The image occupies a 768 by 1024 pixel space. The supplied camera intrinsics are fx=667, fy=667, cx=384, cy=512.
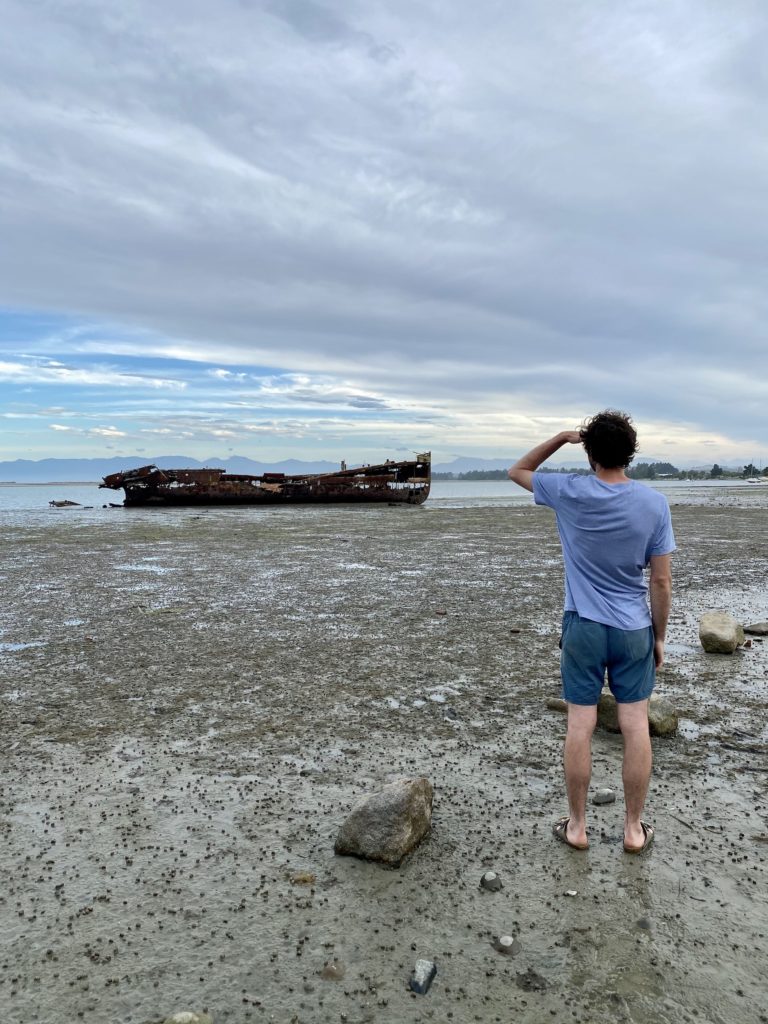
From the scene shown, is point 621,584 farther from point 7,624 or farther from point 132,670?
point 7,624

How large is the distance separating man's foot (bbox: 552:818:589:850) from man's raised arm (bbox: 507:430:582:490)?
1.74 m

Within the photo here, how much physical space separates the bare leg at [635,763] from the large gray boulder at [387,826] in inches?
39.4

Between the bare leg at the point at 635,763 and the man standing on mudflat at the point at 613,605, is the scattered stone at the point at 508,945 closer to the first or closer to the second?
the man standing on mudflat at the point at 613,605

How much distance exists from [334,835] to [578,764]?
4.23 feet

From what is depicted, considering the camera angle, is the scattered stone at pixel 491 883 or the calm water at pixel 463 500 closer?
the scattered stone at pixel 491 883

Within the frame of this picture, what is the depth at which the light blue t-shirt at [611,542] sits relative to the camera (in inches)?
126

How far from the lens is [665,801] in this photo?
12.2 feet

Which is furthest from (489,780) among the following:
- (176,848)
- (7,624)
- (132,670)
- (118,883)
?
(7,624)

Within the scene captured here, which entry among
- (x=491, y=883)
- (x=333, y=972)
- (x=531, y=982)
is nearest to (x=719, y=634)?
(x=491, y=883)

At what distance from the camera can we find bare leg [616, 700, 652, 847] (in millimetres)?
3275

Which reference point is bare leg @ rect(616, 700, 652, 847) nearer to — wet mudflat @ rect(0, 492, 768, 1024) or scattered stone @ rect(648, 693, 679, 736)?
wet mudflat @ rect(0, 492, 768, 1024)

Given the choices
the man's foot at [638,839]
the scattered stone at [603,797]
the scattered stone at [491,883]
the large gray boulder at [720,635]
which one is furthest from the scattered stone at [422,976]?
the large gray boulder at [720,635]

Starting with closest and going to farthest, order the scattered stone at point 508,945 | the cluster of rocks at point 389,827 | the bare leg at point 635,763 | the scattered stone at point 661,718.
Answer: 1. the scattered stone at point 508,945
2. the cluster of rocks at point 389,827
3. the bare leg at point 635,763
4. the scattered stone at point 661,718

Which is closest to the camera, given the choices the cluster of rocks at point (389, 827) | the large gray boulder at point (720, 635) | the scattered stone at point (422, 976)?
the scattered stone at point (422, 976)
